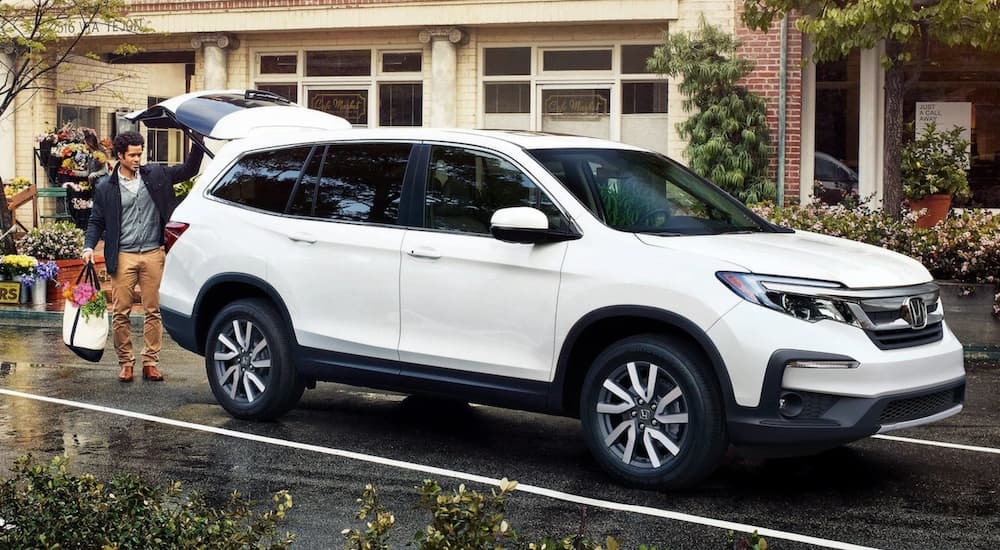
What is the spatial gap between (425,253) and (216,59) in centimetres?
1598

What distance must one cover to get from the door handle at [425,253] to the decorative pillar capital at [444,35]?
13.9 meters

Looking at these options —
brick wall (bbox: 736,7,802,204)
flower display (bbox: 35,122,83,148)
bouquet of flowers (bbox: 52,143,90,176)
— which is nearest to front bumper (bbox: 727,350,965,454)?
bouquet of flowers (bbox: 52,143,90,176)

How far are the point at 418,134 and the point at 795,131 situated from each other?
12.5 metres

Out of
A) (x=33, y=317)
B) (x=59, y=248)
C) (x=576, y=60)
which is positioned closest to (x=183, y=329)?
(x=33, y=317)

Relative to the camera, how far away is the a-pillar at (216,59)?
22.6 m

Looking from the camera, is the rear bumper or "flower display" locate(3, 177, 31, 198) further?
"flower display" locate(3, 177, 31, 198)

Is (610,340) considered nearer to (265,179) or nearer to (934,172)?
(265,179)

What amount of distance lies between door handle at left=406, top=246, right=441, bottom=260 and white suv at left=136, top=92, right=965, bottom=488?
0.01 metres

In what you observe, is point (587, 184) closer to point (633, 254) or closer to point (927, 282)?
point (633, 254)

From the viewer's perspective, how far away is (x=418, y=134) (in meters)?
8.12

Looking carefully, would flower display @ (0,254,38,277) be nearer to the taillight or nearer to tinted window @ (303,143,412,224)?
the taillight

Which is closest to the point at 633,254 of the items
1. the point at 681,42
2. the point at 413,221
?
the point at 413,221

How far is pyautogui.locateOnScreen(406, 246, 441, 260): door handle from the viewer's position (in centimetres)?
762

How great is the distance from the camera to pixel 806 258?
264 inches
